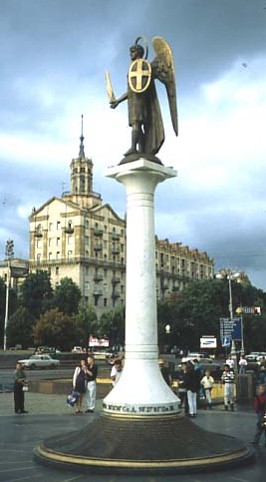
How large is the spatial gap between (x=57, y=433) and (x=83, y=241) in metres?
87.9

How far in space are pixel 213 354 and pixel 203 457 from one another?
7484 centimetres

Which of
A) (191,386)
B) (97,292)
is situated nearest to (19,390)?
(191,386)

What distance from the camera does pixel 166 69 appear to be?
13.3m

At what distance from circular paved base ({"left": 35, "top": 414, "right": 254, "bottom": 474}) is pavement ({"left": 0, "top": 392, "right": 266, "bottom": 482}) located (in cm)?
20

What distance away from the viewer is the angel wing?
1321 centimetres

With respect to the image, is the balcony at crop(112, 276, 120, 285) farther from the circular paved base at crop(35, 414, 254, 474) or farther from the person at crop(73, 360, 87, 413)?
the circular paved base at crop(35, 414, 254, 474)

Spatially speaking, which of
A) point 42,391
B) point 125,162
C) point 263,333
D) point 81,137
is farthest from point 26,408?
point 81,137

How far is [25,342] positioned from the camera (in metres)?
71.7

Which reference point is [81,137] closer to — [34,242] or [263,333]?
[34,242]

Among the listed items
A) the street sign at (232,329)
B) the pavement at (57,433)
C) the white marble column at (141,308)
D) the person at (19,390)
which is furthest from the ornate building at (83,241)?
the white marble column at (141,308)

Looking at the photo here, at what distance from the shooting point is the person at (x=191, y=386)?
679 inches

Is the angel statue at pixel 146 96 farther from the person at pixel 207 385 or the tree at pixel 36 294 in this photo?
the tree at pixel 36 294

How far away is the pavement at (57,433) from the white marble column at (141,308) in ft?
6.06

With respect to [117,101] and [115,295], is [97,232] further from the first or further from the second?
[117,101]
